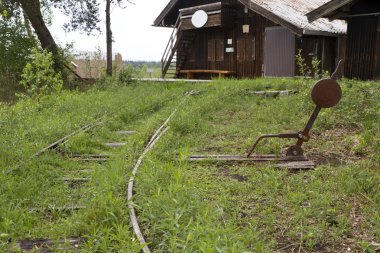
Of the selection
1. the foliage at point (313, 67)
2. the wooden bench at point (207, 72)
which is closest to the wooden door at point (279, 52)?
the foliage at point (313, 67)

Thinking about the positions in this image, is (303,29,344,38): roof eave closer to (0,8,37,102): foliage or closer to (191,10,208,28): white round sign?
(191,10,208,28): white round sign

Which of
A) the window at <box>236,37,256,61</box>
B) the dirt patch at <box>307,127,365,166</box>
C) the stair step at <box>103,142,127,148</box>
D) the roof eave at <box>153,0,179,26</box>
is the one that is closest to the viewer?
the dirt patch at <box>307,127,365,166</box>

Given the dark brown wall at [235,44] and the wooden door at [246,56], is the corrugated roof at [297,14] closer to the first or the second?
the dark brown wall at [235,44]

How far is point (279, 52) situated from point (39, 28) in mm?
12579

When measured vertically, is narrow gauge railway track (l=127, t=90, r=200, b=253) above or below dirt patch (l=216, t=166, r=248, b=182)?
above

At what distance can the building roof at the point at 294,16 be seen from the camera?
55.9 ft

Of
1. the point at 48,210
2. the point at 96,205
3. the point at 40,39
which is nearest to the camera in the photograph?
the point at 96,205

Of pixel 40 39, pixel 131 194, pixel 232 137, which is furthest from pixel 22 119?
pixel 40 39

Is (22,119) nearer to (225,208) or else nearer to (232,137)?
(232,137)

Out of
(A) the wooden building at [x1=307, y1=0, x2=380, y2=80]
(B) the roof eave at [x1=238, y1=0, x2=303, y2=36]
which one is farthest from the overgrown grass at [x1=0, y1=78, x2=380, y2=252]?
(B) the roof eave at [x1=238, y1=0, x2=303, y2=36]

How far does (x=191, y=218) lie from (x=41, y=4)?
814 inches

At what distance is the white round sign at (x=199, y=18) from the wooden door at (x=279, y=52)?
145 inches

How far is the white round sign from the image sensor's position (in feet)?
70.6

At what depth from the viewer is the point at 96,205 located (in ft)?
13.1
